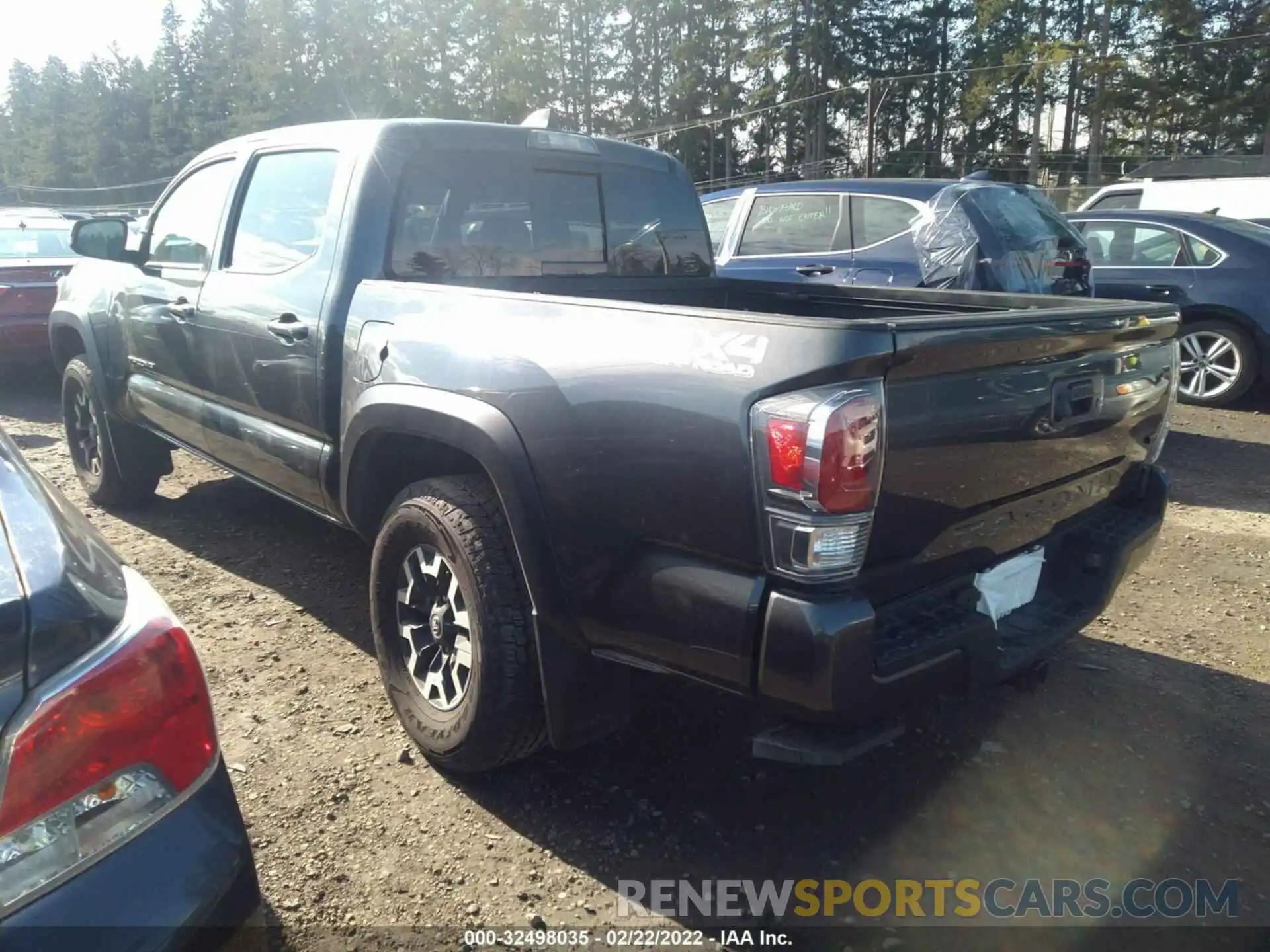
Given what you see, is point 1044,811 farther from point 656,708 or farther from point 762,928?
point 656,708

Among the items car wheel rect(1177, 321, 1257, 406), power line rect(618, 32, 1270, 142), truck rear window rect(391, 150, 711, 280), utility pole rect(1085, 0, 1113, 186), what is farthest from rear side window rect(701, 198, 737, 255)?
utility pole rect(1085, 0, 1113, 186)

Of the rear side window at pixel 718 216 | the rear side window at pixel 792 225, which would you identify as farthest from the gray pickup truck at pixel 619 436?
the rear side window at pixel 718 216

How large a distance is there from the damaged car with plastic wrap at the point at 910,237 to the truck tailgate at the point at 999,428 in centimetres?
335

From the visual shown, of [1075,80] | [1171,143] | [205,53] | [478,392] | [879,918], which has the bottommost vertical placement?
[879,918]

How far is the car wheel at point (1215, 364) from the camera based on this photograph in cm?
761

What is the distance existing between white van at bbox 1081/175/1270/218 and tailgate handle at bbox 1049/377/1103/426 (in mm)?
10216

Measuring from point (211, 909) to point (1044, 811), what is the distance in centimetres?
227

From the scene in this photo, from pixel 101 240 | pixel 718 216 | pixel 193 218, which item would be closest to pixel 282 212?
pixel 193 218

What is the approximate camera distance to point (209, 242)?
397 centimetres

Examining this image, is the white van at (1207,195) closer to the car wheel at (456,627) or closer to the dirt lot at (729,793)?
the dirt lot at (729,793)

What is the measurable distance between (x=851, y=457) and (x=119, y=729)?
1358 mm

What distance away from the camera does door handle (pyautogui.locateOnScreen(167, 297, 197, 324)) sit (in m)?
3.92

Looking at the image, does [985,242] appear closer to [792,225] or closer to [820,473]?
[792,225]

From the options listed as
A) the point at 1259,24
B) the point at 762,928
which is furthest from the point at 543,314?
the point at 1259,24
